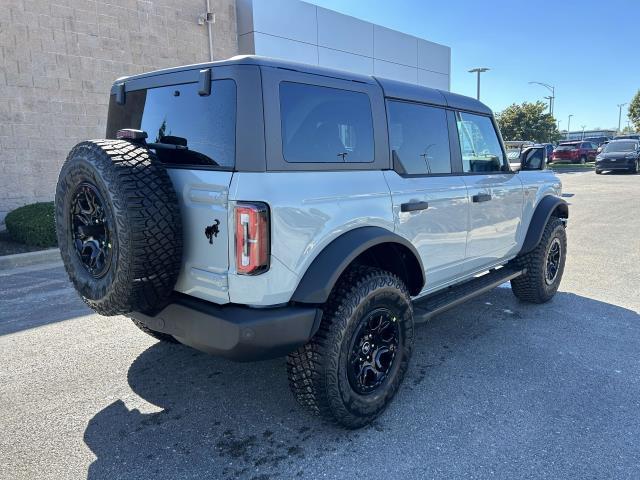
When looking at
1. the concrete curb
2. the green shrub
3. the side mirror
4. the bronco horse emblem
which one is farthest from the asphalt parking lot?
the green shrub

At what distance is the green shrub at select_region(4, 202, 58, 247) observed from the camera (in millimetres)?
7801

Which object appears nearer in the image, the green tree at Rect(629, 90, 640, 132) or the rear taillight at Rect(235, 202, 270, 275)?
the rear taillight at Rect(235, 202, 270, 275)

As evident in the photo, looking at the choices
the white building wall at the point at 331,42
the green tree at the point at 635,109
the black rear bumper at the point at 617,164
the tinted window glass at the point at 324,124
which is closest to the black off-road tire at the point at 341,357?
the tinted window glass at the point at 324,124

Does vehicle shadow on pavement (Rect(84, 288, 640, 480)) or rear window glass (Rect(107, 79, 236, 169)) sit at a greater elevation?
rear window glass (Rect(107, 79, 236, 169))

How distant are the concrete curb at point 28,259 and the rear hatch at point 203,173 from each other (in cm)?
557

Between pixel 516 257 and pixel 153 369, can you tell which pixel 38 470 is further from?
pixel 516 257

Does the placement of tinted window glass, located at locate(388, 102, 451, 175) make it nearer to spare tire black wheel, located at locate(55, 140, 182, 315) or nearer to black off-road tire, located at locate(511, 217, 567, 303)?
spare tire black wheel, located at locate(55, 140, 182, 315)

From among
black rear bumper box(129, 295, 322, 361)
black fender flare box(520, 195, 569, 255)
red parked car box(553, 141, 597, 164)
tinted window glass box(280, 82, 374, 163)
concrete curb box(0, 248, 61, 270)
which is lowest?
concrete curb box(0, 248, 61, 270)

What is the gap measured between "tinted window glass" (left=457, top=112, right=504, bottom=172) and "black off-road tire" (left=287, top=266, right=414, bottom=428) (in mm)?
1607

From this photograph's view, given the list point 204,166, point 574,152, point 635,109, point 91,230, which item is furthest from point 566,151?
point 91,230

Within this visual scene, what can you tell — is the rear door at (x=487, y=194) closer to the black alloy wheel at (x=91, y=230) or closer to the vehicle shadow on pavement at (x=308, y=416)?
the vehicle shadow on pavement at (x=308, y=416)

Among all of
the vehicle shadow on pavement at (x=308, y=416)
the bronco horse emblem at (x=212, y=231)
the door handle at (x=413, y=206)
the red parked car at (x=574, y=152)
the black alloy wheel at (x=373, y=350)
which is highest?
the red parked car at (x=574, y=152)

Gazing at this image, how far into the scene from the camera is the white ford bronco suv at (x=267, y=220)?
7.54 ft

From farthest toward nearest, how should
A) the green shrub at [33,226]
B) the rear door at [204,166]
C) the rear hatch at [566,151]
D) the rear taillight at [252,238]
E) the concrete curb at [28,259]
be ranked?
the rear hatch at [566,151] → the green shrub at [33,226] → the concrete curb at [28,259] → the rear door at [204,166] → the rear taillight at [252,238]
